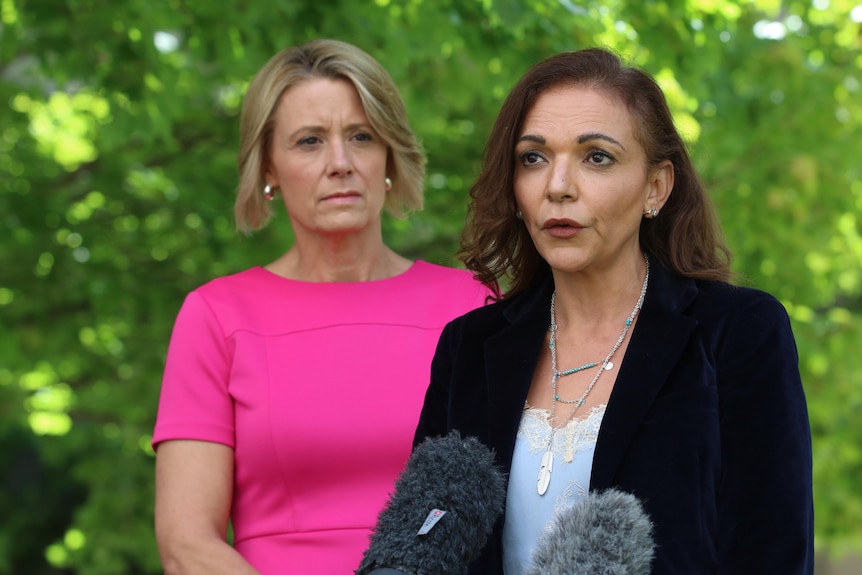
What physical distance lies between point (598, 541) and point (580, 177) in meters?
0.87

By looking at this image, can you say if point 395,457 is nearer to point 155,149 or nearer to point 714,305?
point 714,305

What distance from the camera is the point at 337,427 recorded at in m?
3.57

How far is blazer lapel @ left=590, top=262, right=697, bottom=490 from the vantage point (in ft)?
7.97

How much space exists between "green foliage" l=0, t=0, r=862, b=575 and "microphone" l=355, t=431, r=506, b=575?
3056 millimetres

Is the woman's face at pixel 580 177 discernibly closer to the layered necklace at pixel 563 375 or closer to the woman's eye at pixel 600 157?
the woman's eye at pixel 600 157

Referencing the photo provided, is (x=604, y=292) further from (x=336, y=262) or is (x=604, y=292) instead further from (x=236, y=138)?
(x=236, y=138)

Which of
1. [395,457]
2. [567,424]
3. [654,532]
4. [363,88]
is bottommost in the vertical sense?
[654,532]

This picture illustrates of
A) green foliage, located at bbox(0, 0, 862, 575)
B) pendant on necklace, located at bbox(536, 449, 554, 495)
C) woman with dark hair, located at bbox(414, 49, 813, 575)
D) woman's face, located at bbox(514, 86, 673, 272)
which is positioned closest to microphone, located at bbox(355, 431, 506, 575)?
woman with dark hair, located at bbox(414, 49, 813, 575)

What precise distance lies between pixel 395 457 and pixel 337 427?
19cm

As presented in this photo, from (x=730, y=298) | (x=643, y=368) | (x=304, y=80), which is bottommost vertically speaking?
(x=643, y=368)

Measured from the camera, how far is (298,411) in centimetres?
358

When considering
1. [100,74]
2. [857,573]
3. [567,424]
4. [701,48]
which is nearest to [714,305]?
[567,424]

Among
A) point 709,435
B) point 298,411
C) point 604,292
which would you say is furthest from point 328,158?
point 709,435

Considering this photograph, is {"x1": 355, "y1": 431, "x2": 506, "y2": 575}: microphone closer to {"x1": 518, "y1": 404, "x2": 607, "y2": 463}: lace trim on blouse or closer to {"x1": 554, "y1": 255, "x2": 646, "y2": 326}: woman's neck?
{"x1": 518, "y1": 404, "x2": 607, "y2": 463}: lace trim on blouse
